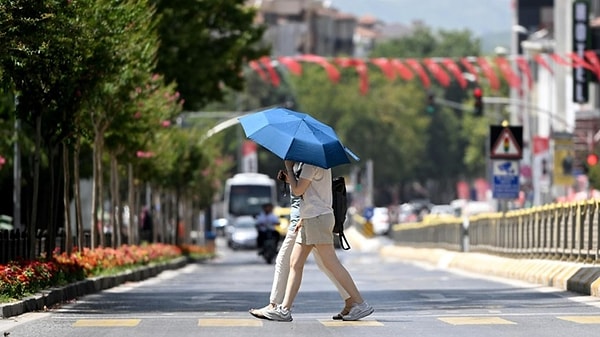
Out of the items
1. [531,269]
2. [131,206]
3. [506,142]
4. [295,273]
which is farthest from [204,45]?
[295,273]

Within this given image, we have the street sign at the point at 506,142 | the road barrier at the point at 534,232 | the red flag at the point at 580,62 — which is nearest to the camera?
the road barrier at the point at 534,232

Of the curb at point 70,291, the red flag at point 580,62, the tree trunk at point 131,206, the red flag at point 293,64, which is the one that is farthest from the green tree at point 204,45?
the red flag at point 580,62

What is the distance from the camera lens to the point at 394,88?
158 metres

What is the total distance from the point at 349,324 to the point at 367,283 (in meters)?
14.3

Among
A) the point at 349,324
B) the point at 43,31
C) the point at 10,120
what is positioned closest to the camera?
the point at 349,324

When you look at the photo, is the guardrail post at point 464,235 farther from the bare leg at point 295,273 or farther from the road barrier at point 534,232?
the bare leg at point 295,273

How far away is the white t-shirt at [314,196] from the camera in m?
19.2

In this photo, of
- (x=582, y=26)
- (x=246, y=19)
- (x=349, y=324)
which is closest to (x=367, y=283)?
(x=349, y=324)

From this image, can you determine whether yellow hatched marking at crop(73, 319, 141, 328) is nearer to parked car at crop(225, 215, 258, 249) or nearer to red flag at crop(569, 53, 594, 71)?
red flag at crop(569, 53, 594, 71)

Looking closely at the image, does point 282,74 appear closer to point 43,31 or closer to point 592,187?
point 592,187

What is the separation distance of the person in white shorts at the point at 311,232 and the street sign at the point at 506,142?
19766mm

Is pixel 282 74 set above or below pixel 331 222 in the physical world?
above

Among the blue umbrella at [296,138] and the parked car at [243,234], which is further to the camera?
the parked car at [243,234]

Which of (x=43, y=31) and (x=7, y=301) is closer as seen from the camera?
(x=7, y=301)
